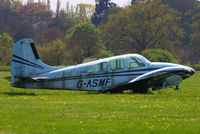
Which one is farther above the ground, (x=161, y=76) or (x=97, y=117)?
(x=161, y=76)

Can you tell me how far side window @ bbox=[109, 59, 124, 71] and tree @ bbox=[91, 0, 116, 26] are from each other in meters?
123

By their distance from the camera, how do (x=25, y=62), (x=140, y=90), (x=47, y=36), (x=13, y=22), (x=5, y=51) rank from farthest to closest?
1. (x=13, y=22)
2. (x=47, y=36)
3. (x=5, y=51)
4. (x=25, y=62)
5. (x=140, y=90)

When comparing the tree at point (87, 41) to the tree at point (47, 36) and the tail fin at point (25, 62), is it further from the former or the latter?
the tail fin at point (25, 62)

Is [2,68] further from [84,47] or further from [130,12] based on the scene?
[130,12]

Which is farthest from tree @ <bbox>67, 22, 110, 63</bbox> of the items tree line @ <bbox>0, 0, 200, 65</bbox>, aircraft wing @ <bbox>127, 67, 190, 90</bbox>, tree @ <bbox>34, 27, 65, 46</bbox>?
aircraft wing @ <bbox>127, 67, 190, 90</bbox>

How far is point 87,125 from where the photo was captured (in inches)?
488

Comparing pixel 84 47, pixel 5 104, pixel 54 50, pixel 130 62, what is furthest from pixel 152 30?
pixel 5 104

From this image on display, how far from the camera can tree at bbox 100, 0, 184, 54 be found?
9306 centimetres

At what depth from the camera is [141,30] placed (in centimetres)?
9338

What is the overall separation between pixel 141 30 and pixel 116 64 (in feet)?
235

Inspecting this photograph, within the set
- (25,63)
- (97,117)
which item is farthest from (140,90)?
(97,117)

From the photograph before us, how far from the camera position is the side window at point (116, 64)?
22750mm

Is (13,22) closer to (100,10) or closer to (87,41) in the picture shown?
(100,10)

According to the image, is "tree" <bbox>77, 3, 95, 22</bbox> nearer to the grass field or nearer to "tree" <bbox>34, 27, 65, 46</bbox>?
"tree" <bbox>34, 27, 65, 46</bbox>
